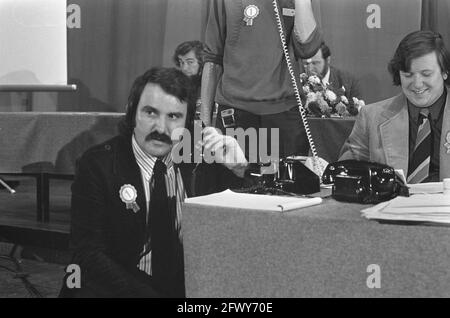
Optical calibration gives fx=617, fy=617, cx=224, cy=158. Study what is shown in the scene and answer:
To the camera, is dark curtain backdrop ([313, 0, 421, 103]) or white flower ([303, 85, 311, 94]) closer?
white flower ([303, 85, 311, 94])

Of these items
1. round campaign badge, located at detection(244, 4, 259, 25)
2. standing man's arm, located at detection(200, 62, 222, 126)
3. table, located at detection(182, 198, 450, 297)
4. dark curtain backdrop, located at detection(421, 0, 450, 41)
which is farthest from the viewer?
dark curtain backdrop, located at detection(421, 0, 450, 41)

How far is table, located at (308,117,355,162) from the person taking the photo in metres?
2.62

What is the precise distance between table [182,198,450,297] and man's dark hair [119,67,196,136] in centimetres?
84

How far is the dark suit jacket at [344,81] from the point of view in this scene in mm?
3645

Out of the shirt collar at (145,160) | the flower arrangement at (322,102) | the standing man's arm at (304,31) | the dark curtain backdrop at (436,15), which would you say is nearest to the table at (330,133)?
the flower arrangement at (322,102)

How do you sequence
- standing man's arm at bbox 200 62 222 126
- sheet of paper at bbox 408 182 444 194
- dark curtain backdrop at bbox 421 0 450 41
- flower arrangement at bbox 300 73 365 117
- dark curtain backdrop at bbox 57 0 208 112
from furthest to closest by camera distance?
dark curtain backdrop at bbox 57 0 208 112 < dark curtain backdrop at bbox 421 0 450 41 < flower arrangement at bbox 300 73 365 117 < standing man's arm at bbox 200 62 222 126 < sheet of paper at bbox 408 182 444 194

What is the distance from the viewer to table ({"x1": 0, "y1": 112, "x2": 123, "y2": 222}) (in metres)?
2.65

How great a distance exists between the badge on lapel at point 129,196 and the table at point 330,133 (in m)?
1.04

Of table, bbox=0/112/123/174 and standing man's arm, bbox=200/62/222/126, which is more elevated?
standing man's arm, bbox=200/62/222/126

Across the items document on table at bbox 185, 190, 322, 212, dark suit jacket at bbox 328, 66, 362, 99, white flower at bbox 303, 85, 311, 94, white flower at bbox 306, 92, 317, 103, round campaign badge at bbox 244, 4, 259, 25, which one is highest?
round campaign badge at bbox 244, 4, 259, 25

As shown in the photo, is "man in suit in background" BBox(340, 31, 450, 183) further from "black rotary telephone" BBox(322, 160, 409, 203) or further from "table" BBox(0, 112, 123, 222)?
"table" BBox(0, 112, 123, 222)

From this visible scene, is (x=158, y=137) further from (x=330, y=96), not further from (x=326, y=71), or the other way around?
(x=326, y=71)

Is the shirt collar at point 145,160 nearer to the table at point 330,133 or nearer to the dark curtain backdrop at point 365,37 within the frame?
the table at point 330,133

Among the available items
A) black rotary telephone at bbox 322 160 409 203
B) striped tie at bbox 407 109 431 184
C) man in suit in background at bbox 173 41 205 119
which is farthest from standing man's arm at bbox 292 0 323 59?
man in suit in background at bbox 173 41 205 119
